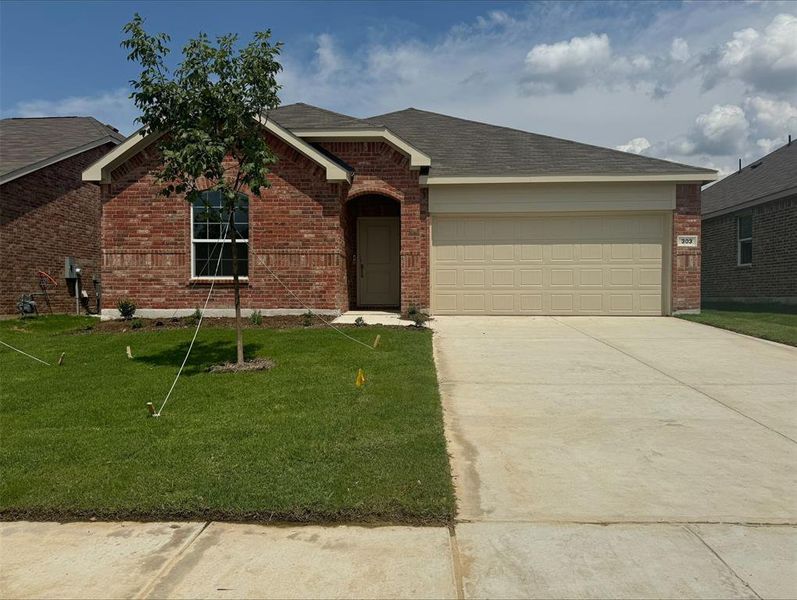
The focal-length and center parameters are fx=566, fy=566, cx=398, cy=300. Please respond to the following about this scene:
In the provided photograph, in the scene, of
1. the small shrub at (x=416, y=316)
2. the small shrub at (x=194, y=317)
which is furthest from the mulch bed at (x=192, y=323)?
the small shrub at (x=416, y=316)

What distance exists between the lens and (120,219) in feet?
41.4

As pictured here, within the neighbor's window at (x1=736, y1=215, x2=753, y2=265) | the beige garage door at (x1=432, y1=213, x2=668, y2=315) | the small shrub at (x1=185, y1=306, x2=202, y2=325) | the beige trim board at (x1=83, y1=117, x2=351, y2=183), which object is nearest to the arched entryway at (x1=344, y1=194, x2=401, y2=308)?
the beige garage door at (x1=432, y1=213, x2=668, y2=315)

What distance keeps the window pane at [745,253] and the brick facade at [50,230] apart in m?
21.9

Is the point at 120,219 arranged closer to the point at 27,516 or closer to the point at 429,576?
the point at 27,516

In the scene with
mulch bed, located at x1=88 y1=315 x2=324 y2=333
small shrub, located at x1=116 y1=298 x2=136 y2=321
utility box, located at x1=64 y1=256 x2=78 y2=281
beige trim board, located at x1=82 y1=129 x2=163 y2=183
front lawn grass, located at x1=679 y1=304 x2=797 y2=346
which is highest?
beige trim board, located at x1=82 y1=129 x2=163 y2=183

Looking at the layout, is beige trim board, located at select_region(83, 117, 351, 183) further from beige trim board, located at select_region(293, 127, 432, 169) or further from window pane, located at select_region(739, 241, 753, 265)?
window pane, located at select_region(739, 241, 753, 265)

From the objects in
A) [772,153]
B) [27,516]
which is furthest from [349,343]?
[772,153]

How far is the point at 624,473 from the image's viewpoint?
447 centimetres

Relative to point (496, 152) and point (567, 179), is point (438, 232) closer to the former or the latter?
point (496, 152)

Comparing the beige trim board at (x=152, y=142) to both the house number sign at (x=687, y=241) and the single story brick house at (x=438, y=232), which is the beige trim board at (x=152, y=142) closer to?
the single story brick house at (x=438, y=232)

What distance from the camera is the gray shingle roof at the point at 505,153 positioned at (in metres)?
13.4

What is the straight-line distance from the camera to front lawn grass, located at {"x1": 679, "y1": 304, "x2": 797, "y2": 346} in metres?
10.6

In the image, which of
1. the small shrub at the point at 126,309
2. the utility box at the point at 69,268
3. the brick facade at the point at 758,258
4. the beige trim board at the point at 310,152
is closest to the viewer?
the beige trim board at the point at 310,152

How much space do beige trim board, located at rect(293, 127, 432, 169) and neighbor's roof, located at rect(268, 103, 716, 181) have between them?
15 centimetres
